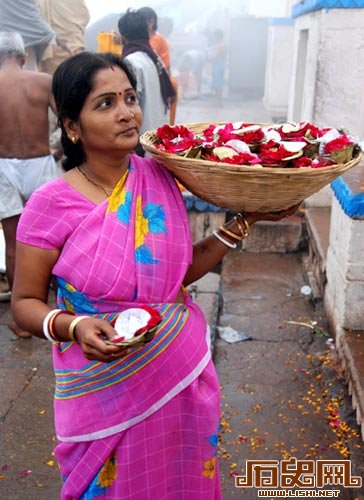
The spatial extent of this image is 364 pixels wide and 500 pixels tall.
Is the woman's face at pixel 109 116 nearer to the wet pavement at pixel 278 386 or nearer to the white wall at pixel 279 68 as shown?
A: the wet pavement at pixel 278 386

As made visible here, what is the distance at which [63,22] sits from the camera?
25.2 feet

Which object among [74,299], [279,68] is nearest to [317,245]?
[74,299]

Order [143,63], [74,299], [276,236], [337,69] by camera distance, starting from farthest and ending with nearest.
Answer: [276,236] < [337,69] < [143,63] < [74,299]

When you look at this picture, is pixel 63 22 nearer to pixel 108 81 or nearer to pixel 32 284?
pixel 108 81

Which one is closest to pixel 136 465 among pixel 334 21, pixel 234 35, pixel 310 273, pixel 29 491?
pixel 29 491

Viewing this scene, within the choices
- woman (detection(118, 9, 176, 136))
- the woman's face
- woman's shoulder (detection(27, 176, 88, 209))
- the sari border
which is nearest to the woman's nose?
the woman's face

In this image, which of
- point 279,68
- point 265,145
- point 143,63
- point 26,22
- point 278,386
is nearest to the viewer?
point 265,145

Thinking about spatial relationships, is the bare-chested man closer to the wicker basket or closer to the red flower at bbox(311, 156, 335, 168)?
the wicker basket

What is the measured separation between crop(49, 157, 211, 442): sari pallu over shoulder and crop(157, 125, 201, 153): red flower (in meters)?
0.09

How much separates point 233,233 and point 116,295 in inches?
19.1

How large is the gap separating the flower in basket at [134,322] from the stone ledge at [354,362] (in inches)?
71.8

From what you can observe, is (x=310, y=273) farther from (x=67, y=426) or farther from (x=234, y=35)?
(x=234, y=35)

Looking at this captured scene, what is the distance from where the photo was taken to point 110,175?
6.23 feet

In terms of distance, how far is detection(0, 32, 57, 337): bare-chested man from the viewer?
420 cm
